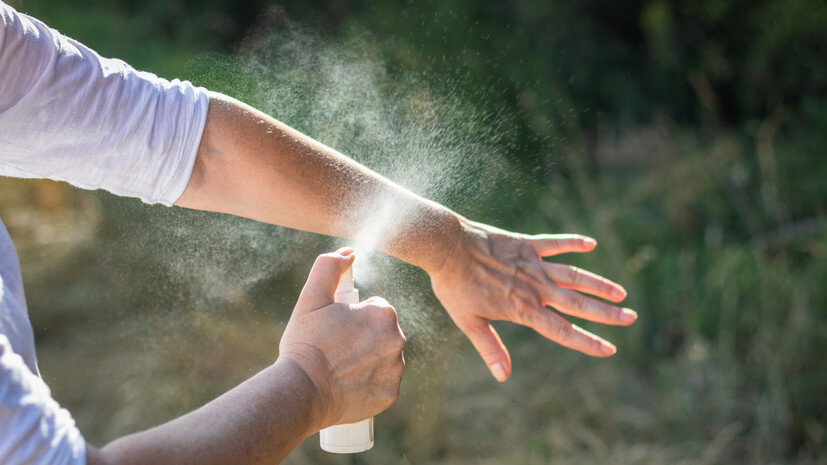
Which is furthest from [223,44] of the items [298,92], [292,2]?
[298,92]

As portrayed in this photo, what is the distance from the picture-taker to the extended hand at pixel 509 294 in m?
1.57

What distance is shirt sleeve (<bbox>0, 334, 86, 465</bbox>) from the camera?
75 centimetres

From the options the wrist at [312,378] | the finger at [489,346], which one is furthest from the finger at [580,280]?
the wrist at [312,378]

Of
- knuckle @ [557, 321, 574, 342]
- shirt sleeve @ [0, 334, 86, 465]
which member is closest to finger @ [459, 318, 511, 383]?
knuckle @ [557, 321, 574, 342]

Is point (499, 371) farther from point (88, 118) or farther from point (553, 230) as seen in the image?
point (553, 230)

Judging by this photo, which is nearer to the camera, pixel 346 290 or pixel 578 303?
pixel 346 290

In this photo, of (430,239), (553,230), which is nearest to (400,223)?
(430,239)

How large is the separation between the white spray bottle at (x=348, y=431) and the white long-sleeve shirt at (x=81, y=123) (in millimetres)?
380

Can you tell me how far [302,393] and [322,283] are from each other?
195mm

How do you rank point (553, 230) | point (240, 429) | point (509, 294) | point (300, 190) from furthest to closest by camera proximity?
point (553, 230) < point (509, 294) < point (300, 190) < point (240, 429)

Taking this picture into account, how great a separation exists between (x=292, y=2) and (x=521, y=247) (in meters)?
3.89

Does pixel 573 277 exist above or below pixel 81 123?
below

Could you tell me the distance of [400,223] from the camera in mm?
1511

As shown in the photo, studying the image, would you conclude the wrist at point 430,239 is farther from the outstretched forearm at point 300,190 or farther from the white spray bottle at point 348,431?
the white spray bottle at point 348,431
